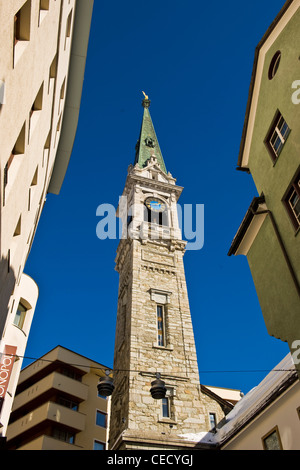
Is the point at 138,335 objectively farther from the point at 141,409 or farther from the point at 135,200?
the point at 135,200

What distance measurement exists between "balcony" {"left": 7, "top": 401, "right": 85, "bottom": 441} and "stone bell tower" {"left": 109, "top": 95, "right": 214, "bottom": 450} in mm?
6142

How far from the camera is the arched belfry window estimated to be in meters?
35.8

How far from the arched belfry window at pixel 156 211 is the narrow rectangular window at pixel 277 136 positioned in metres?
23.6

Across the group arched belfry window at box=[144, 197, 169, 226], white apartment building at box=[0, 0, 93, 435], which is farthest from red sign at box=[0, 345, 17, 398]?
arched belfry window at box=[144, 197, 169, 226]

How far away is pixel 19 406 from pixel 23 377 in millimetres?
2671

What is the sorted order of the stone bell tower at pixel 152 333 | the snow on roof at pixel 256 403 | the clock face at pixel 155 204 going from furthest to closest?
the clock face at pixel 155 204
the stone bell tower at pixel 152 333
the snow on roof at pixel 256 403


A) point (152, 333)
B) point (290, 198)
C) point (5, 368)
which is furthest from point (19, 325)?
point (290, 198)

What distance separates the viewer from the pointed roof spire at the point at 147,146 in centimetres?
4616

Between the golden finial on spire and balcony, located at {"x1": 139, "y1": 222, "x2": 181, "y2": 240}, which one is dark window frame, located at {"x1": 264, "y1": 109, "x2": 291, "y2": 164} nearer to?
balcony, located at {"x1": 139, "y1": 222, "x2": 181, "y2": 240}

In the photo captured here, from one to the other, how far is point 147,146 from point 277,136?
3949cm

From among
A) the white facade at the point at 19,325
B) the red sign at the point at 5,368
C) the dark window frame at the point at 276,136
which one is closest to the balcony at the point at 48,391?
the white facade at the point at 19,325

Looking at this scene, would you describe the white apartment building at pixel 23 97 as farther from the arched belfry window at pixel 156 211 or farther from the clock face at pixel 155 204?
the clock face at pixel 155 204

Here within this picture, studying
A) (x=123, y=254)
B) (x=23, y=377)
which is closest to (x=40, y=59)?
(x=123, y=254)
